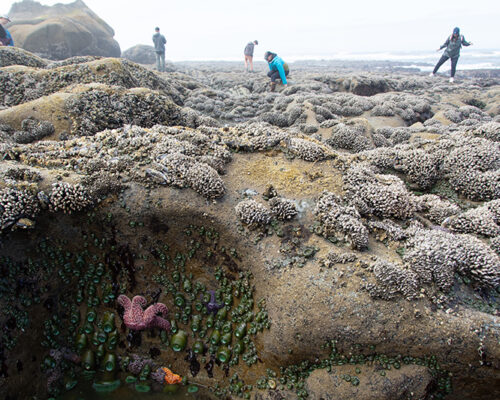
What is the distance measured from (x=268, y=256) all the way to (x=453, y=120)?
52.7 ft

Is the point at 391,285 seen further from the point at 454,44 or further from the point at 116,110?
the point at 454,44

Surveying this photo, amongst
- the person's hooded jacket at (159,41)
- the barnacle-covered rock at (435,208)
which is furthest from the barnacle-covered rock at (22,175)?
the person's hooded jacket at (159,41)

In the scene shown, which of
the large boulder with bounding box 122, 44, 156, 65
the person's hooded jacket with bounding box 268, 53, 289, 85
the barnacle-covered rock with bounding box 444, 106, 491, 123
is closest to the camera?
the barnacle-covered rock with bounding box 444, 106, 491, 123

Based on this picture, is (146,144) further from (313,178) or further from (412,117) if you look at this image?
(412,117)

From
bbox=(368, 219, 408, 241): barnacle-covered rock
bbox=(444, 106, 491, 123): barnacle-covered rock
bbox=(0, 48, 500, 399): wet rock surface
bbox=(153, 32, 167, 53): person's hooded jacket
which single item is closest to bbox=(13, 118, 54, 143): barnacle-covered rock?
bbox=(0, 48, 500, 399): wet rock surface

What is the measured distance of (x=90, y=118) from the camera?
854cm

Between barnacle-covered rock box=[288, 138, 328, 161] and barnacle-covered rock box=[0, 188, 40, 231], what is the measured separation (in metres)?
5.12

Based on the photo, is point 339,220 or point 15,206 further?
point 339,220

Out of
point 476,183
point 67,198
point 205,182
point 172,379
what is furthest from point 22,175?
point 476,183

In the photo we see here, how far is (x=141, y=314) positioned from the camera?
212 inches

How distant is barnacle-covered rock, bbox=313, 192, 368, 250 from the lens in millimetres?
5238

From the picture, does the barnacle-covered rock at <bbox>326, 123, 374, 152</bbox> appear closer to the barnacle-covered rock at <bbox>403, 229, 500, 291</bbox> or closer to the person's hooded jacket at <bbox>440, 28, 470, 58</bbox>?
the barnacle-covered rock at <bbox>403, 229, 500, 291</bbox>

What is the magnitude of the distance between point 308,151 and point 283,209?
1.82 metres

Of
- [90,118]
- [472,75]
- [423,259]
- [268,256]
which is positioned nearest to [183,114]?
[90,118]
